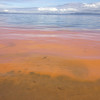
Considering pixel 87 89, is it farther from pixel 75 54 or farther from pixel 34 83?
pixel 75 54

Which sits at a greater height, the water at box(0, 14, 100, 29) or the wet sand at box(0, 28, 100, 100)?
the wet sand at box(0, 28, 100, 100)

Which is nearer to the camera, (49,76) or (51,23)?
(49,76)

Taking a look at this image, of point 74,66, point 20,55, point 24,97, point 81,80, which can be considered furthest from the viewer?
point 20,55

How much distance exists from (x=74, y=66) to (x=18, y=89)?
74.8 inches

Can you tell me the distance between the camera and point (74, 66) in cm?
429

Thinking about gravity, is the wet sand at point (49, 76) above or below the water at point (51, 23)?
above

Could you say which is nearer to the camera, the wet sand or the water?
the wet sand

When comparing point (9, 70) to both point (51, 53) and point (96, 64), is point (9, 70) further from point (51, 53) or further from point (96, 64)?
point (96, 64)

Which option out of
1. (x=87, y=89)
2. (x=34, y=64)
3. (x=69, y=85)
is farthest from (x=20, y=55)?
(x=87, y=89)

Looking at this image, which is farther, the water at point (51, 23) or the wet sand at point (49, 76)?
the water at point (51, 23)

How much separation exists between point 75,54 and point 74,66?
1.18 meters

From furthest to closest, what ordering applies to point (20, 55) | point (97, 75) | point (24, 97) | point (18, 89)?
point (20, 55)
point (97, 75)
point (18, 89)
point (24, 97)

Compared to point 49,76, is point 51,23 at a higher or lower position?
lower

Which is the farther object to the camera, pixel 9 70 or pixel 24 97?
pixel 9 70
